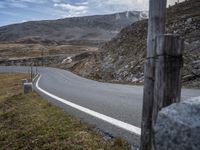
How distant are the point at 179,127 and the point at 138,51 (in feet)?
129

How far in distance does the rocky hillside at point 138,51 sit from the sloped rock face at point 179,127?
70.0ft

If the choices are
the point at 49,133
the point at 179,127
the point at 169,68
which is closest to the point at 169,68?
the point at 169,68

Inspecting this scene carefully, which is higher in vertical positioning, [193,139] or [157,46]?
[157,46]

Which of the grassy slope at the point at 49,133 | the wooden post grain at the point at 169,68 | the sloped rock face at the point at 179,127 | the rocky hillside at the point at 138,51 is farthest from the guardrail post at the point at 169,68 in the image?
the rocky hillside at the point at 138,51

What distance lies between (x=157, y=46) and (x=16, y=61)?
108 metres

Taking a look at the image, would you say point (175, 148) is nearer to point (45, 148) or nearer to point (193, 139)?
point (193, 139)

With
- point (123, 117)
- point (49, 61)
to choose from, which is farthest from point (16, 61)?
point (123, 117)

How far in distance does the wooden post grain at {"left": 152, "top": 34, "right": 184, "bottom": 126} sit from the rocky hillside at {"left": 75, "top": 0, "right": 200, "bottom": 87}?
2073 centimetres

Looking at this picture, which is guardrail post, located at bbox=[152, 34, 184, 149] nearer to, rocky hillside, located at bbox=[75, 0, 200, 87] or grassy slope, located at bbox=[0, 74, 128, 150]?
grassy slope, located at bbox=[0, 74, 128, 150]

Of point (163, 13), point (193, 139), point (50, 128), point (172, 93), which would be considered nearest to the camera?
point (193, 139)

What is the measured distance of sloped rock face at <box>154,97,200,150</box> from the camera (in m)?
2.66

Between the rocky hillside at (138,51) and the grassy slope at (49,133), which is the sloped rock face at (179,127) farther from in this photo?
the rocky hillside at (138,51)

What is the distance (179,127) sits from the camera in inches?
109

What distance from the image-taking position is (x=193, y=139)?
2.66 metres
